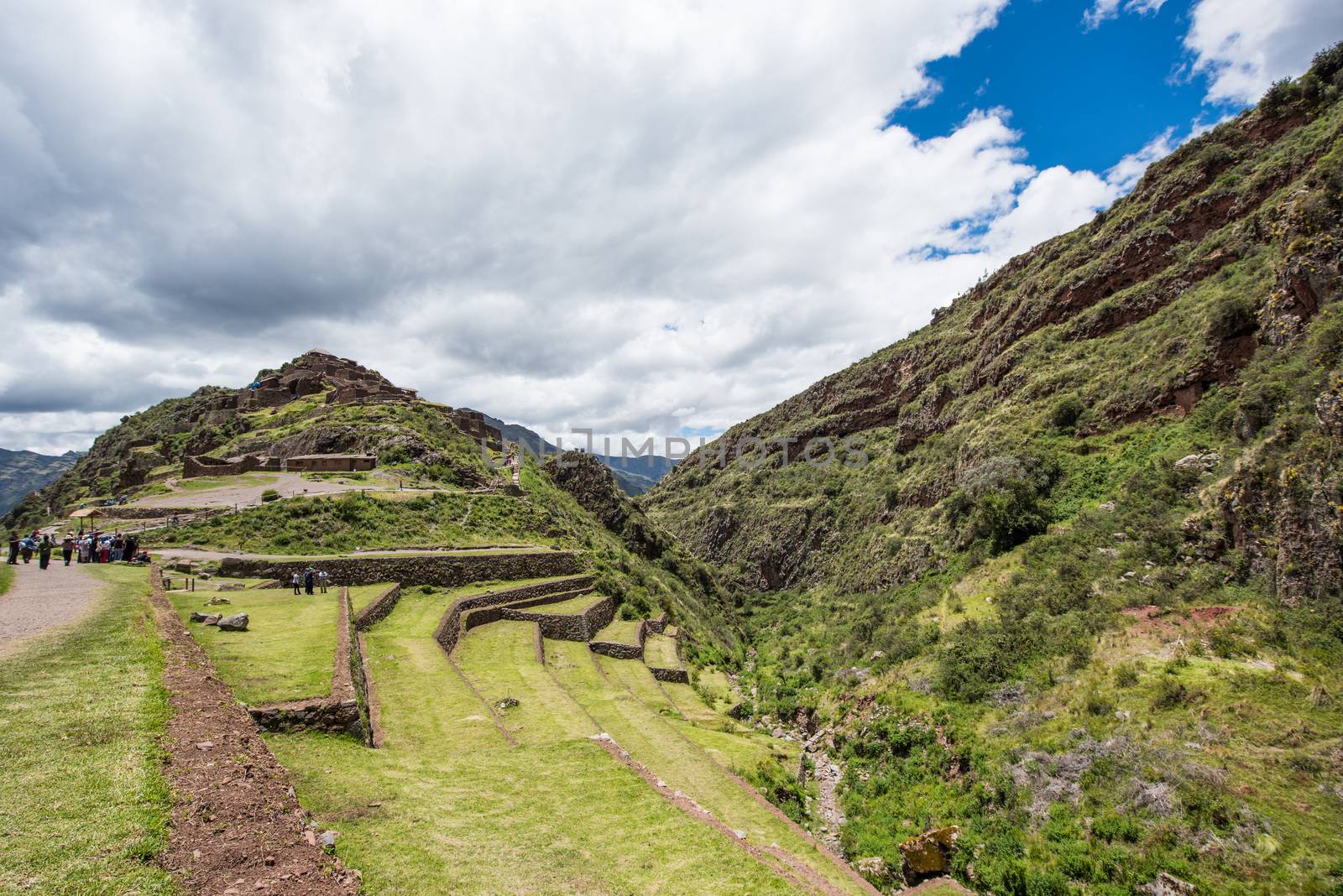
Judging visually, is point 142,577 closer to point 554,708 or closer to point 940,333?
point 554,708

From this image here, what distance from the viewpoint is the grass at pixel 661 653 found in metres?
29.3

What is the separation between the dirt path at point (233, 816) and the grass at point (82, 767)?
0.23 m

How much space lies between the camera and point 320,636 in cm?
1519

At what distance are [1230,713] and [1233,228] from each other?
40.7 meters

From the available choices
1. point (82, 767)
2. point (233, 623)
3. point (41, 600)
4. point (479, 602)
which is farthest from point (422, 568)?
point (82, 767)

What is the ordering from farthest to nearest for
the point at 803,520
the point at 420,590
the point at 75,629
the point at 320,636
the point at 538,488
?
the point at 803,520 → the point at 538,488 → the point at 420,590 → the point at 320,636 → the point at 75,629

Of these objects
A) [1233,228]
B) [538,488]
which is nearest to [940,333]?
[1233,228]

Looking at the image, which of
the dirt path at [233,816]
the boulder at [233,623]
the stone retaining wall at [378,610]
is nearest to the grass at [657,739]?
the stone retaining wall at [378,610]

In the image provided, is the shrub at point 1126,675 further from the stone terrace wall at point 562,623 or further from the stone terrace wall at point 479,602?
the stone terrace wall at point 479,602

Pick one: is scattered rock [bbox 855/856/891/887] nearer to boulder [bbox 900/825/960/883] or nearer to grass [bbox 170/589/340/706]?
boulder [bbox 900/825/960/883]

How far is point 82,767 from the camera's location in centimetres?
669

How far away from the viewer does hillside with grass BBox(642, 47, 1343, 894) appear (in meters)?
13.4

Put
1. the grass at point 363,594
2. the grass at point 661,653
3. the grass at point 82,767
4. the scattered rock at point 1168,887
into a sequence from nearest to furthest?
1. the grass at point 82,767
2. the scattered rock at point 1168,887
3. the grass at point 363,594
4. the grass at point 661,653

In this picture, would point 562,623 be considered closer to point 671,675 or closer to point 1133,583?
point 671,675
